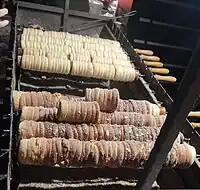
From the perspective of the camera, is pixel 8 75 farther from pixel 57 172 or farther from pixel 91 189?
pixel 91 189

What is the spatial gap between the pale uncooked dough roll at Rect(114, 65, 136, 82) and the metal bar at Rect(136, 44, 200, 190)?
73.2 inches

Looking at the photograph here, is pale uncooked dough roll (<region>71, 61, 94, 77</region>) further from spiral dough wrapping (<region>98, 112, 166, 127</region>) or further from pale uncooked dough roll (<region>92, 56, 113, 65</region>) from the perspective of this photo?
spiral dough wrapping (<region>98, 112, 166, 127</region>)

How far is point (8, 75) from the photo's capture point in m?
2.50

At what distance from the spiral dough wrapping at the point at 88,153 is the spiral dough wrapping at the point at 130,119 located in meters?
0.22

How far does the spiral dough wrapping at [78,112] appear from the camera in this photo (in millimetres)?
2053

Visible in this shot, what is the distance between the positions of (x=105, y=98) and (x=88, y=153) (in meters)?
0.44

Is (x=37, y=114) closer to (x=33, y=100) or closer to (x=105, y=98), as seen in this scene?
(x=33, y=100)

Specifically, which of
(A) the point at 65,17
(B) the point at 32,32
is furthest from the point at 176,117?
(A) the point at 65,17

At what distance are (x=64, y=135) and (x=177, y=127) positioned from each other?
102 cm

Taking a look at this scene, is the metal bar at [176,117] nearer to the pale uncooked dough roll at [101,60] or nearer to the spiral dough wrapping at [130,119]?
the spiral dough wrapping at [130,119]

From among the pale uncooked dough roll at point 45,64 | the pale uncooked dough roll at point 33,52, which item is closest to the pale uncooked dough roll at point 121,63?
the pale uncooked dough roll at point 45,64

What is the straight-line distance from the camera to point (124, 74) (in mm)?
3102

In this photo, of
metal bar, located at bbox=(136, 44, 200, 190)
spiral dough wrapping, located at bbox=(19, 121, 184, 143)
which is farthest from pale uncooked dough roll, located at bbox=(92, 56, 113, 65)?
metal bar, located at bbox=(136, 44, 200, 190)

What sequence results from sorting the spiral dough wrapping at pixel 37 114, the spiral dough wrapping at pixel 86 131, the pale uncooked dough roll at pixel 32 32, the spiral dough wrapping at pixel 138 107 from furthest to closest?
the pale uncooked dough roll at pixel 32 32 → the spiral dough wrapping at pixel 138 107 → the spiral dough wrapping at pixel 37 114 → the spiral dough wrapping at pixel 86 131
